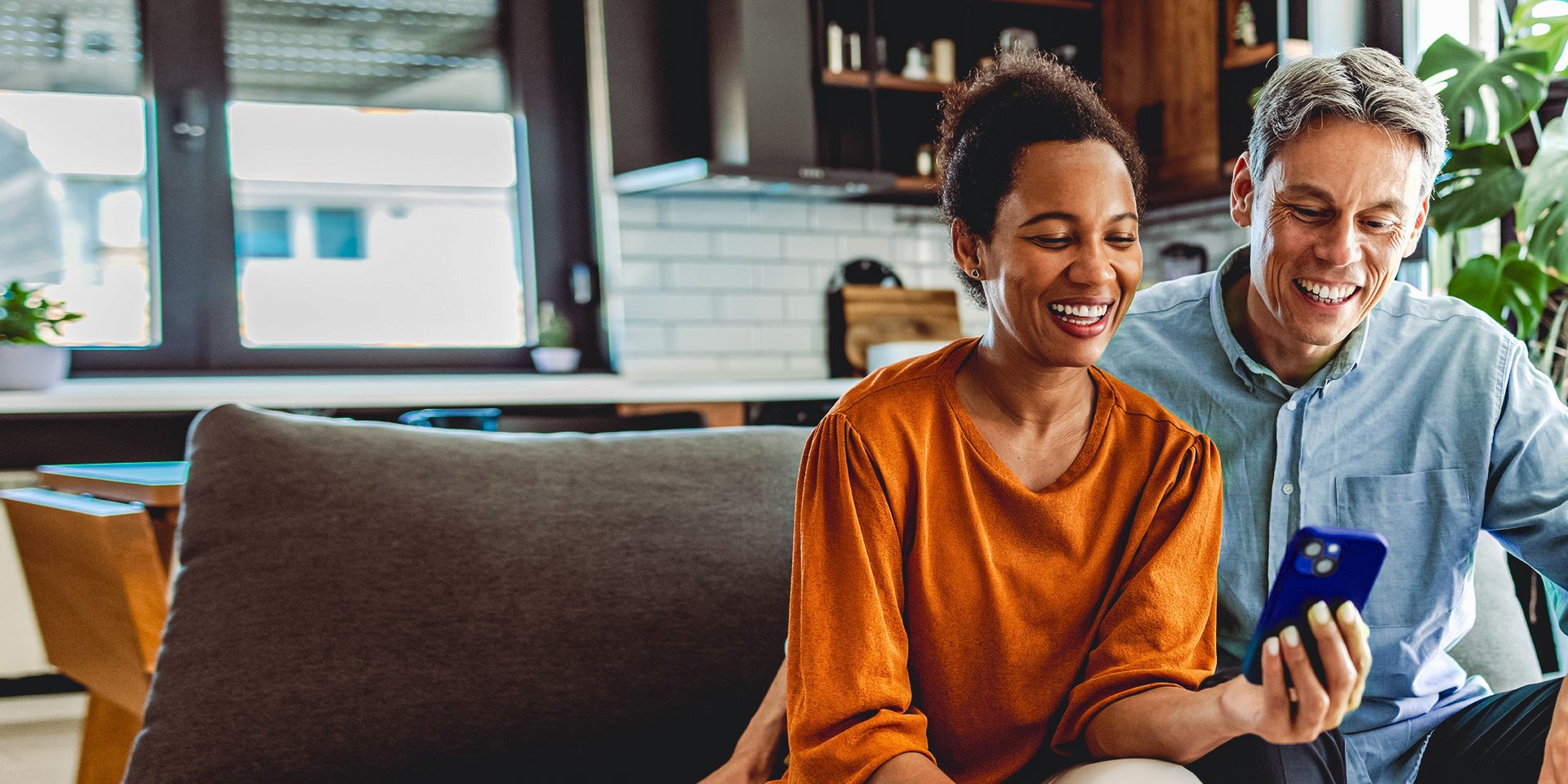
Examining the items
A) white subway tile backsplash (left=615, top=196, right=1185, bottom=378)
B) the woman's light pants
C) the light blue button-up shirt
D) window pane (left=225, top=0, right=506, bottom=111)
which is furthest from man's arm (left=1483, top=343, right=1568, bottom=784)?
window pane (left=225, top=0, right=506, bottom=111)

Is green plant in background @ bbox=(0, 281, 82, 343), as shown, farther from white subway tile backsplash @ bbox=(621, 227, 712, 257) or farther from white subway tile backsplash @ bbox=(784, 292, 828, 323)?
white subway tile backsplash @ bbox=(784, 292, 828, 323)

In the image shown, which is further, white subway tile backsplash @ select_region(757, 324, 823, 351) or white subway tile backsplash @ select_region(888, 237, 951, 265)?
white subway tile backsplash @ select_region(888, 237, 951, 265)

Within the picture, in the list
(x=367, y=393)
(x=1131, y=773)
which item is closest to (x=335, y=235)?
(x=367, y=393)

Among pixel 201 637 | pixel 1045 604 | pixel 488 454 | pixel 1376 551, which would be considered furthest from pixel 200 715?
pixel 1376 551

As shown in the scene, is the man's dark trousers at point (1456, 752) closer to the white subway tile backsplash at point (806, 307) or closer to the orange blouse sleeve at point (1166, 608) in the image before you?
the orange blouse sleeve at point (1166, 608)

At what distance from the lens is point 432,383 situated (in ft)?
12.6

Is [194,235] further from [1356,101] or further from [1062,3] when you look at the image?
[1356,101]

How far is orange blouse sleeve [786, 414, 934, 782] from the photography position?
3.80 ft

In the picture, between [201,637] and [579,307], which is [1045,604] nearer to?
[201,637]

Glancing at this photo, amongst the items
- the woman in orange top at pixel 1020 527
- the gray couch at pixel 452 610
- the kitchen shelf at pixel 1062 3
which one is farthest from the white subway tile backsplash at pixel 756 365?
the woman in orange top at pixel 1020 527

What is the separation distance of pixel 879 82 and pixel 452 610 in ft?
12.2

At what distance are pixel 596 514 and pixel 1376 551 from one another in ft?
3.01

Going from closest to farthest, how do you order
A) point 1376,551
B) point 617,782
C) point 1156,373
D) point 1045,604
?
1. point 1376,551
2. point 1045,604
3. point 617,782
4. point 1156,373

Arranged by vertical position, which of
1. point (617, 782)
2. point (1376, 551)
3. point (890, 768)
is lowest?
point (617, 782)
